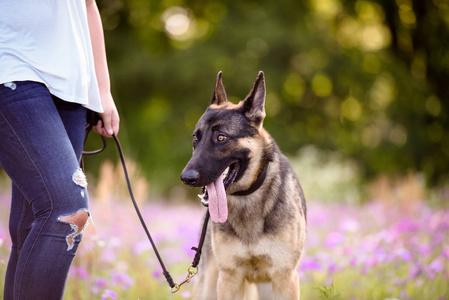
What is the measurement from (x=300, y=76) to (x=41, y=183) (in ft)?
39.2

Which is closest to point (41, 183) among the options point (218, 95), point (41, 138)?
point (41, 138)

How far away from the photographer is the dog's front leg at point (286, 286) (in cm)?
294

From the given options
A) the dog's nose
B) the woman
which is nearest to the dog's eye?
the dog's nose

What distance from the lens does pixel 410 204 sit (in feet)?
18.8

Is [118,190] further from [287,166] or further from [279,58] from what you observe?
[279,58]

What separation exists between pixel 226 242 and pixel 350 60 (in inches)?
418

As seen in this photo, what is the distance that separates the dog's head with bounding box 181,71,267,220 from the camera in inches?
112

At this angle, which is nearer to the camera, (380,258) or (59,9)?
(59,9)

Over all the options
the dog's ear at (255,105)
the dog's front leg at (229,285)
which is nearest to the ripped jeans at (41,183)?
the dog's front leg at (229,285)

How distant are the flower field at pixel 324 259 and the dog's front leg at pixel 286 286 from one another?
0.89ft

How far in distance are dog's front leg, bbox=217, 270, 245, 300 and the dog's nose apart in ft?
2.61

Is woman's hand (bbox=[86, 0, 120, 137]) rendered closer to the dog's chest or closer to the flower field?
the flower field

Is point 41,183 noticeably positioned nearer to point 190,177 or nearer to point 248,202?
point 190,177

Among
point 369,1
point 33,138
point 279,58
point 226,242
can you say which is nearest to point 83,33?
point 33,138
